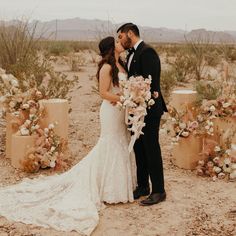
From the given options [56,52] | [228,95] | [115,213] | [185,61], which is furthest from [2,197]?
[56,52]

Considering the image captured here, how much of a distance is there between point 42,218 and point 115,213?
2.53ft

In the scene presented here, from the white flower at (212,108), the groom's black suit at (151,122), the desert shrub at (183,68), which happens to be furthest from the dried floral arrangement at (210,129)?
the desert shrub at (183,68)

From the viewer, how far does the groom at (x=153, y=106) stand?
5.27 metres

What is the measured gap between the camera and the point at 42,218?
204 inches

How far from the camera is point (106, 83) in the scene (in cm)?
555

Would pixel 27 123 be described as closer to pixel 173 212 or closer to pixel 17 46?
pixel 173 212

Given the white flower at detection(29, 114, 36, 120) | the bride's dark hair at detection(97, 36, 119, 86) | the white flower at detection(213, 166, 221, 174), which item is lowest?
the white flower at detection(213, 166, 221, 174)

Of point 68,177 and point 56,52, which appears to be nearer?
point 68,177

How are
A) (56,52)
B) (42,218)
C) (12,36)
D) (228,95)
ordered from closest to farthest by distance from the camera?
1. (42,218)
2. (228,95)
3. (12,36)
4. (56,52)

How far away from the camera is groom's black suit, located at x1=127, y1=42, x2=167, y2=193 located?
207 inches

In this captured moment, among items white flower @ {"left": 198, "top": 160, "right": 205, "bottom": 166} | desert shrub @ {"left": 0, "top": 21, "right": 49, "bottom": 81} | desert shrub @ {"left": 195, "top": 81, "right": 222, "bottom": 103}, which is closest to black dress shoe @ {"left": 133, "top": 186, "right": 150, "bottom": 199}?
white flower @ {"left": 198, "top": 160, "right": 205, "bottom": 166}

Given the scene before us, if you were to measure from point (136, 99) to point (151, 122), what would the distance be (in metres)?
0.35

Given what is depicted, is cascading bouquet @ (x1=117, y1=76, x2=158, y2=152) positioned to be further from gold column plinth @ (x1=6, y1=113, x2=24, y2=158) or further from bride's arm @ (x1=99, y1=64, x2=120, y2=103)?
gold column plinth @ (x1=6, y1=113, x2=24, y2=158)

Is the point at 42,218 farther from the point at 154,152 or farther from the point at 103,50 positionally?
the point at 103,50
